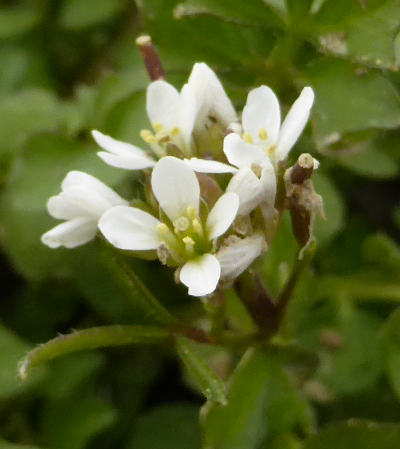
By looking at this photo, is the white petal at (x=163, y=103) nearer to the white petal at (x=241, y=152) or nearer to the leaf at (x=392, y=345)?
the white petal at (x=241, y=152)

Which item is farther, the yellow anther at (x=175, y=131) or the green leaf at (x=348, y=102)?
the green leaf at (x=348, y=102)

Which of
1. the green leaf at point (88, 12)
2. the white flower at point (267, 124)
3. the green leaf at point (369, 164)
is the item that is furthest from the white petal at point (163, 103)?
the green leaf at point (88, 12)

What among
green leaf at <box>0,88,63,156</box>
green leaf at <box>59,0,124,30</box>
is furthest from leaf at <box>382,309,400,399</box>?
green leaf at <box>59,0,124,30</box>

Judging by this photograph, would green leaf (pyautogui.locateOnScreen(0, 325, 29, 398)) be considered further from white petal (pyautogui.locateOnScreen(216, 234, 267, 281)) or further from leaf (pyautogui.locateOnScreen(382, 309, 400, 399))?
leaf (pyautogui.locateOnScreen(382, 309, 400, 399))

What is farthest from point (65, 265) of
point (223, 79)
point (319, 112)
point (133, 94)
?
point (319, 112)

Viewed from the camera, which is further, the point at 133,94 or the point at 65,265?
the point at 65,265

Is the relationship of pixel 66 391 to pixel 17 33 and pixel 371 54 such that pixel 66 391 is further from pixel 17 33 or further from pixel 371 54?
pixel 17 33
